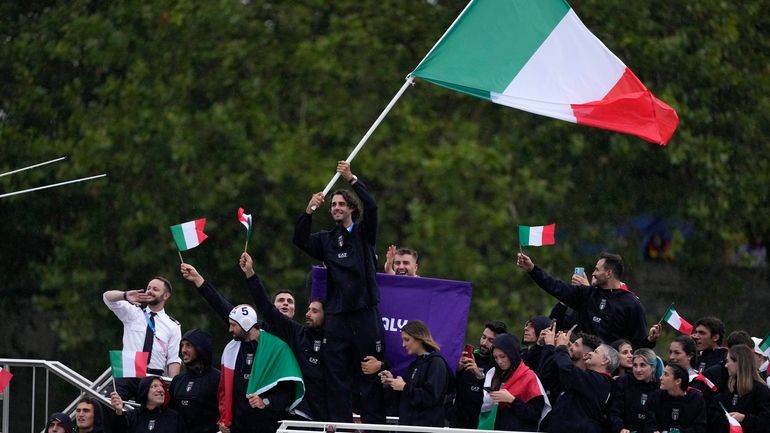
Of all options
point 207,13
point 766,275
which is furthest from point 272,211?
point 766,275

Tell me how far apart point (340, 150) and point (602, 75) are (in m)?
9.55

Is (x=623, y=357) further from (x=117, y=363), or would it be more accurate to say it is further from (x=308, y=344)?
(x=117, y=363)

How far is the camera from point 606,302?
52.2ft

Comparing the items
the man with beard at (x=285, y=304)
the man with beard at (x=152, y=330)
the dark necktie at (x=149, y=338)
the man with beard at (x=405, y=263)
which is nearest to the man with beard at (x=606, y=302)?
the man with beard at (x=405, y=263)

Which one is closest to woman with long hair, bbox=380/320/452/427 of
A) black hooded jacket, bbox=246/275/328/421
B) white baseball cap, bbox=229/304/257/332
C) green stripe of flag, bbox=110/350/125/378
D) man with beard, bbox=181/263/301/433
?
black hooded jacket, bbox=246/275/328/421

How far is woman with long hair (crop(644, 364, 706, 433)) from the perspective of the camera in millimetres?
14484

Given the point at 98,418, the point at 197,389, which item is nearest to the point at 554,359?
the point at 197,389

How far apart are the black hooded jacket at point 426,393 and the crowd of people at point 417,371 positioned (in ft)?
0.04

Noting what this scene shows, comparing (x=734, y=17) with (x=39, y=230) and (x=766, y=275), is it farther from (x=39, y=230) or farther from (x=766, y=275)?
(x=39, y=230)

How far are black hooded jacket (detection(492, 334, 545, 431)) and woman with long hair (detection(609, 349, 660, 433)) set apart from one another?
596 millimetres

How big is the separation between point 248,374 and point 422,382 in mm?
1786

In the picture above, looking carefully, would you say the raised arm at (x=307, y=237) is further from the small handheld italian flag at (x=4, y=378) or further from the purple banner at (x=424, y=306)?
the small handheld italian flag at (x=4, y=378)

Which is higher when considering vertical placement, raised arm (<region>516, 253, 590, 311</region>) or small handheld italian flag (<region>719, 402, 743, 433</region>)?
raised arm (<region>516, 253, 590, 311</region>)

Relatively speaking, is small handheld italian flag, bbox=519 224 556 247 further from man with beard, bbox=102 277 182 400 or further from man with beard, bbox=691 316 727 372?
man with beard, bbox=102 277 182 400
